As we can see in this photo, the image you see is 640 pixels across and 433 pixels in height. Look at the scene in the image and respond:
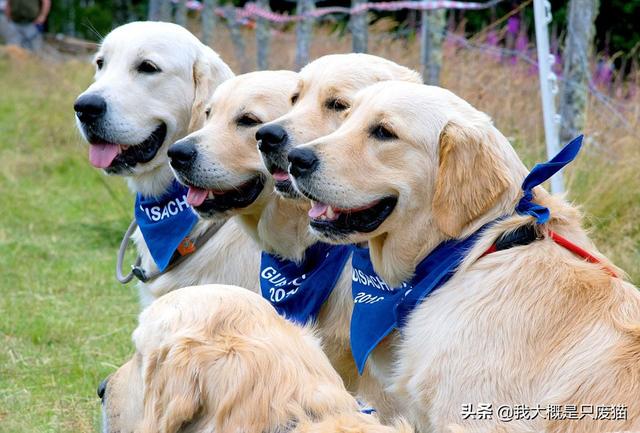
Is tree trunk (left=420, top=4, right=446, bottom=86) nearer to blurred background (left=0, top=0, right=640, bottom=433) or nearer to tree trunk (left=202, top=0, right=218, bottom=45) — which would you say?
blurred background (left=0, top=0, right=640, bottom=433)

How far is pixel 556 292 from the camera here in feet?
11.5

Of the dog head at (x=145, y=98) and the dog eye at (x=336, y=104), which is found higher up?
the dog eye at (x=336, y=104)

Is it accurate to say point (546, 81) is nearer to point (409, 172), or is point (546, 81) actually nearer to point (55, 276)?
point (409, 172)

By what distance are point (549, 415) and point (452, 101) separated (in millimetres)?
1234

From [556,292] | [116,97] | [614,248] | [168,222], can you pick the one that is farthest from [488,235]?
[614,248]

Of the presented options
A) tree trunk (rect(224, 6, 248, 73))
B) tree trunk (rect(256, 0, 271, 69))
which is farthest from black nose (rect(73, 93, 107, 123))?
tree trunk (rect(224, 6, 248, 73))

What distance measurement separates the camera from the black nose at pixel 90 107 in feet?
16.4

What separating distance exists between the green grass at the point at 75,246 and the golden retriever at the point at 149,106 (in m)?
0.80

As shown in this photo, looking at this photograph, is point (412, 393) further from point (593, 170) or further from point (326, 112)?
point (593, 170)

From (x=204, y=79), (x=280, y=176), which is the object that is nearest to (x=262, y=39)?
(x=204, y=79)

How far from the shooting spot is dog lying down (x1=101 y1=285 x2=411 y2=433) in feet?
9.65

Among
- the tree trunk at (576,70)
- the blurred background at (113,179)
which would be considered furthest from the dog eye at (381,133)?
the tree trunk at (576,70)

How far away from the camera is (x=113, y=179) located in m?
9.96

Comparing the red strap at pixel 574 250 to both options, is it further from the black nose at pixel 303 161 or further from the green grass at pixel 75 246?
the green grass at pixel 75 246
